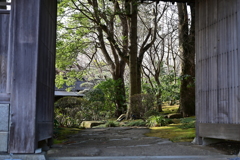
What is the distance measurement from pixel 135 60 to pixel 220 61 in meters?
10.0

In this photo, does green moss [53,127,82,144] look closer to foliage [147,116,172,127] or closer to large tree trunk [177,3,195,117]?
foliage [147,116,172,127]

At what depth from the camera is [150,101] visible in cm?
1294

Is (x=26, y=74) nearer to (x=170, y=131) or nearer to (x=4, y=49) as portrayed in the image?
(x=4, y=49)

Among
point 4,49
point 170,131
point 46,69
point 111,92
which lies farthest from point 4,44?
point 111,92

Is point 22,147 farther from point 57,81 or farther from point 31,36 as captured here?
point 57,81

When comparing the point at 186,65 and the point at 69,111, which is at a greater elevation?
the point at 186,65

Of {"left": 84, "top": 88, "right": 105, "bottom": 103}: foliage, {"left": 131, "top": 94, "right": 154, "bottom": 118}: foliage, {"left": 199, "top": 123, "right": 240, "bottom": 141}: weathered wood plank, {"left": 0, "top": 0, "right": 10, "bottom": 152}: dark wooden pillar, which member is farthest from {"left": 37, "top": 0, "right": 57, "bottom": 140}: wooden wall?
{"left": 84, "top": 88, "right": 105, "bottom": 103}: foliage

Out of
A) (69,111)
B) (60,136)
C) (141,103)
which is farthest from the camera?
(141,103)

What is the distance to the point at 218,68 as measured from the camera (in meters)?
5.29

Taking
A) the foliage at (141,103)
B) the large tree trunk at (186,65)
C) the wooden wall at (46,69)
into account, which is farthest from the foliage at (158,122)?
the wooden wall at (46,69)

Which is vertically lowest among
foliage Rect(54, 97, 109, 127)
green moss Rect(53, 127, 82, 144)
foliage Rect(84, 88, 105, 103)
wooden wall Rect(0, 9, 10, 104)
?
green moss Rect(53, 127, 82, 144)

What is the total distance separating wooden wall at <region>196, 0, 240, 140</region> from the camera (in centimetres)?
482

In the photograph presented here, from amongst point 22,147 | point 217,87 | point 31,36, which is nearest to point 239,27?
point 217,87

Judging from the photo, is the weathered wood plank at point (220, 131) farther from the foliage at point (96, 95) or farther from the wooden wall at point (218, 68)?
the foliage at point (96, 95)
